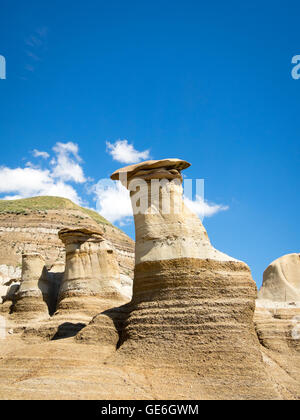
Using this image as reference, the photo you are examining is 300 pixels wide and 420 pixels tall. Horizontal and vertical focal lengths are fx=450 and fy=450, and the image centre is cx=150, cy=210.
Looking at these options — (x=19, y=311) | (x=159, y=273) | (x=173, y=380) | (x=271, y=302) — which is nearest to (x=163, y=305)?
(x=159, y=273)

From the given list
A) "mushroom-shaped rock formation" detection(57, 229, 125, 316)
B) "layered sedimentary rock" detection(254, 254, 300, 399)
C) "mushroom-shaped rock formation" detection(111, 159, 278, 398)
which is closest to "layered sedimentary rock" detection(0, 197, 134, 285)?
"mushroom-shaped rock formation" detection(57, 229, 125, 316)

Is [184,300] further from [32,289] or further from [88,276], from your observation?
[32,289]

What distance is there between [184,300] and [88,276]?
1331cm

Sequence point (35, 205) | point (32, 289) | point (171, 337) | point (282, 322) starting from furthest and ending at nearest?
point (35, 205) → point (32, 289) → point (282, 322) → point (171, 337)

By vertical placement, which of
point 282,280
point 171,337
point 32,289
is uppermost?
point 32,289

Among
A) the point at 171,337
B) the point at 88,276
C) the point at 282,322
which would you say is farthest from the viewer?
the point at 88,276

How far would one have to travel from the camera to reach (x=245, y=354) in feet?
44.4

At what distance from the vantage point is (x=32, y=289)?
30703mm

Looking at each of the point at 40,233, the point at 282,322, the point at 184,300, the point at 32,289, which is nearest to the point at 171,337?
the point at 184,300

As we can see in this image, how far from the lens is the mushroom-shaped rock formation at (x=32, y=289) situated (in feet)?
98.5

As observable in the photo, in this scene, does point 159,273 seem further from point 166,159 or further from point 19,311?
point 19,311

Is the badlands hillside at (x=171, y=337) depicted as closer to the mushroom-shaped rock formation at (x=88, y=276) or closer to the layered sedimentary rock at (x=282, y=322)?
the layered sedimentary rock at (x=282, y=322)

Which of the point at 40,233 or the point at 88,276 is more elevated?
the point at 40,233
